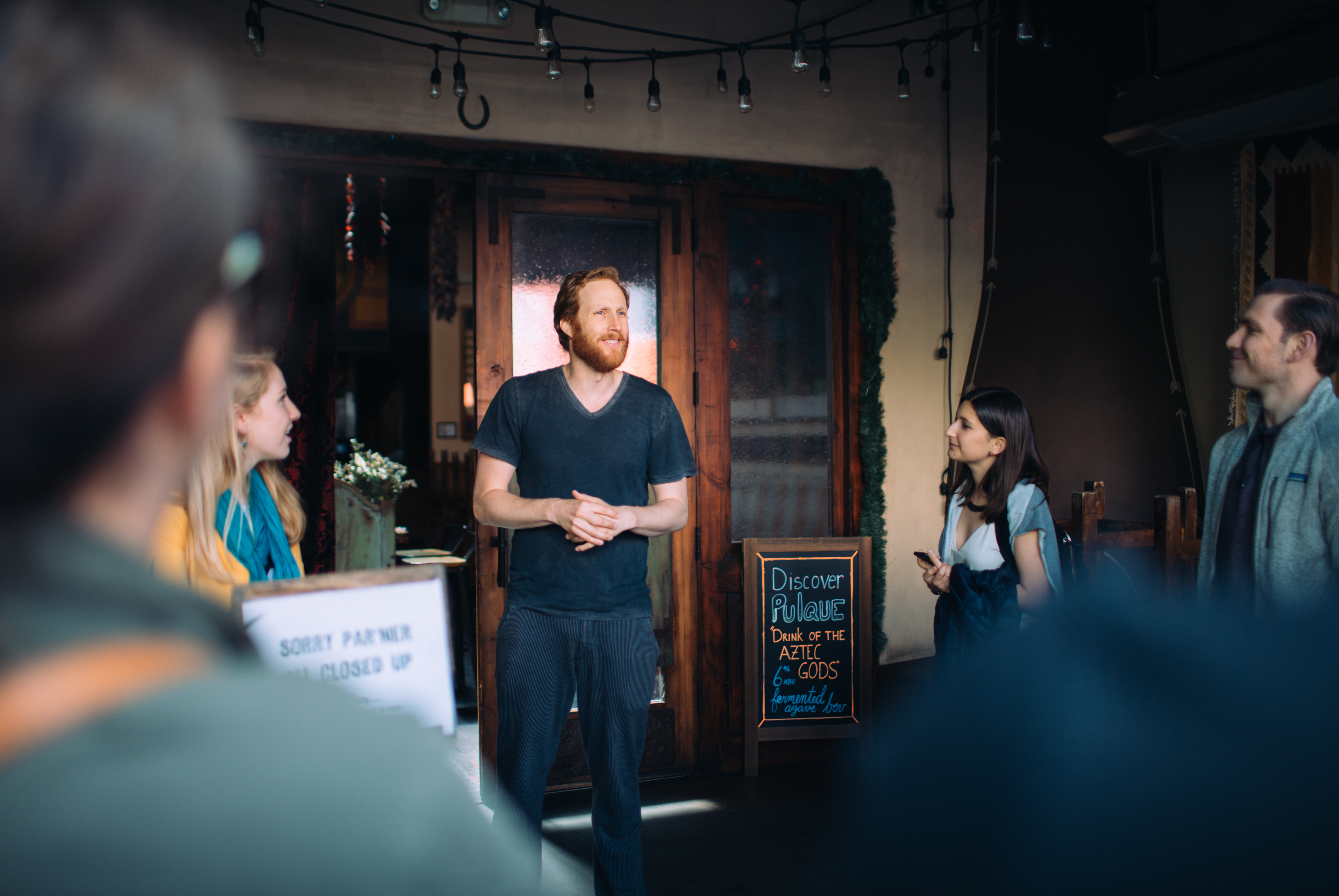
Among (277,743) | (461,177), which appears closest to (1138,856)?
(277,743)

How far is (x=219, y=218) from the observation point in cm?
41

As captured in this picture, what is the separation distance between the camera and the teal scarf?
1580mm

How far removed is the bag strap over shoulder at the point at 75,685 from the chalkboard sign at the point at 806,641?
138 inches

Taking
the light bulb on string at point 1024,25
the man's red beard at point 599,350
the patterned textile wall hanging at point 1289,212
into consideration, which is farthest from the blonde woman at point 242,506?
the patterned textile wall hanging at point 1289,212

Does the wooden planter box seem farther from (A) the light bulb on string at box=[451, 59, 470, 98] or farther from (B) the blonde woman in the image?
(B) the blonde woman

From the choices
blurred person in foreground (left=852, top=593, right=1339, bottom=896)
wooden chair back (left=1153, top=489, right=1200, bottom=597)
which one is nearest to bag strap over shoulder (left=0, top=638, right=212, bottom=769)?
blurred person in foreground (left=852, top=593, right=1339, bottom=896)

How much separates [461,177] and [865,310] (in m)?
1.90

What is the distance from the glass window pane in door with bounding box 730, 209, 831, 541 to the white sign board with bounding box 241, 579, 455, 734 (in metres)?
3.00

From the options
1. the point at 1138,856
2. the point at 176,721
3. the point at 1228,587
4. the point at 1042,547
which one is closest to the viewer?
the point at 176,721

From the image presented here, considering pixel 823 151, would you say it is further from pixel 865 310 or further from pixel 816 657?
pixel 816 657

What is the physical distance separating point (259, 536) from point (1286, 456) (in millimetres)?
2340

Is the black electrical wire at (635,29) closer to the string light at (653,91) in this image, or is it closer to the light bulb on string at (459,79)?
the string light at (653,91)

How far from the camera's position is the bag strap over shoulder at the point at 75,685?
0.33m

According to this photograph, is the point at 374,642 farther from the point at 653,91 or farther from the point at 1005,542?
the point at 653,91
